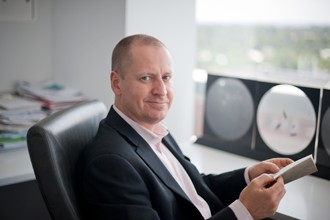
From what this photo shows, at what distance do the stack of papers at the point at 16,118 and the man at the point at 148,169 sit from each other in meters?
0.61

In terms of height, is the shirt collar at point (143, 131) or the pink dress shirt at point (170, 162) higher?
the shirt collar at point (143, 131)

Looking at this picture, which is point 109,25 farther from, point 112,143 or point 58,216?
point 58,216

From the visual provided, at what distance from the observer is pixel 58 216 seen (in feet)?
3.91

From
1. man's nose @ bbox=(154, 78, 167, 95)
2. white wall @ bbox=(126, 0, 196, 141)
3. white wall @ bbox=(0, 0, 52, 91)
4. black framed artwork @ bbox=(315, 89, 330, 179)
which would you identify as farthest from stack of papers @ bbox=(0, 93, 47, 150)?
black framed artwork @ bbox=(315, 89, 330, 179)

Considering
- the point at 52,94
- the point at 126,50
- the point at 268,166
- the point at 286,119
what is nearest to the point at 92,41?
the point at 52,94

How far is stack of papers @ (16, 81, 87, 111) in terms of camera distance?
6.87ft

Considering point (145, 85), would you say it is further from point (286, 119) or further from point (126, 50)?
point (286, 119)

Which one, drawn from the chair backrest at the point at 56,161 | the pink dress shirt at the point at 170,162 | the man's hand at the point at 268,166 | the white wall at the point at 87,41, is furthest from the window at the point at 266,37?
the chair backrest at the point at 56,161

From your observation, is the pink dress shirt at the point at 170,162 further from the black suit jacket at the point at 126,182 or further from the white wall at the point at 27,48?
the white wall at the point at 27,48

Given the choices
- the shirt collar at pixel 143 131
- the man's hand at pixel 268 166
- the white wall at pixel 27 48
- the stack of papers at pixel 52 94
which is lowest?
the man's hand at pixel 268 166

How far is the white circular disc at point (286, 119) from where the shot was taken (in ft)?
5.98

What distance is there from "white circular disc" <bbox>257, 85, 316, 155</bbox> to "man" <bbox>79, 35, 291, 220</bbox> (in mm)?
382

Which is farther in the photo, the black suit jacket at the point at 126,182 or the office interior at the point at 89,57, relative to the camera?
the office interior at the point at 89,57

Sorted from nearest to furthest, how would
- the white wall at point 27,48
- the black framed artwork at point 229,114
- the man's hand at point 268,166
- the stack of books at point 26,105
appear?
the man's hand at point 268,166 → the stack of books at point 26,105 → the black framed artwork at point 229,114 → the white wall at point 27,48
